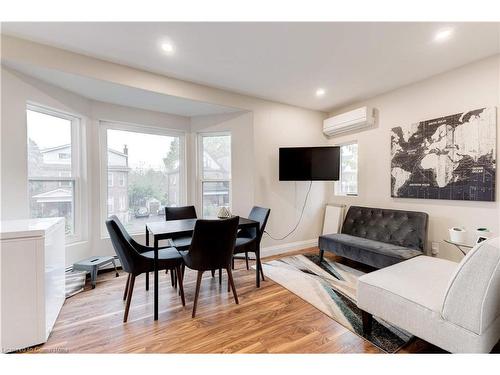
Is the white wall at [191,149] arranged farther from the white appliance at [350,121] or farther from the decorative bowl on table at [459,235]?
the decorative bowl on table at [459,235]

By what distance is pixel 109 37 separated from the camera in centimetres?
208

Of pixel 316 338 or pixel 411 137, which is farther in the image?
pixel 411 137

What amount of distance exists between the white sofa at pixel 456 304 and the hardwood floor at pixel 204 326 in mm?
342

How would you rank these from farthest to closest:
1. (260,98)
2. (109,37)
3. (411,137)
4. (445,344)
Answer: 1. (260,98)
2. (411,137)
3. (109,37)
4. (445,344)

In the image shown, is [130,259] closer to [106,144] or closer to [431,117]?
[106,144]

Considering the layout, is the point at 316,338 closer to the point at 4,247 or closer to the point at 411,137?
the point at 4,247

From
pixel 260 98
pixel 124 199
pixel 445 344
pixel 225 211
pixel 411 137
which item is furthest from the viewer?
pixel 260 98


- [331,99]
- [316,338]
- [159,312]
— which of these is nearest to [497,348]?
[316,338]

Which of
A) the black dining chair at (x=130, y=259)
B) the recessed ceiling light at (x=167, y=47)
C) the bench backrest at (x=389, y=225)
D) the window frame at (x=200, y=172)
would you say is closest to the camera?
the black dining chair at (x=130, y=259)

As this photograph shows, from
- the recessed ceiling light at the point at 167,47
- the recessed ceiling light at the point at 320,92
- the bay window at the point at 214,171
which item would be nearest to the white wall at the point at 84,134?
the bay window at the point at 214,171

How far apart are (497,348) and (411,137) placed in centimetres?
238

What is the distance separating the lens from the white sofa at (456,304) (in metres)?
1.23

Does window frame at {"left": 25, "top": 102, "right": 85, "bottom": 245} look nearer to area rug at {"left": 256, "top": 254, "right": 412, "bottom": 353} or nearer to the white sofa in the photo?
area rug at {"left": 256, "top": 254, "right": 412, "bottom": 353}

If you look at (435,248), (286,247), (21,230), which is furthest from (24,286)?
(435,248)
